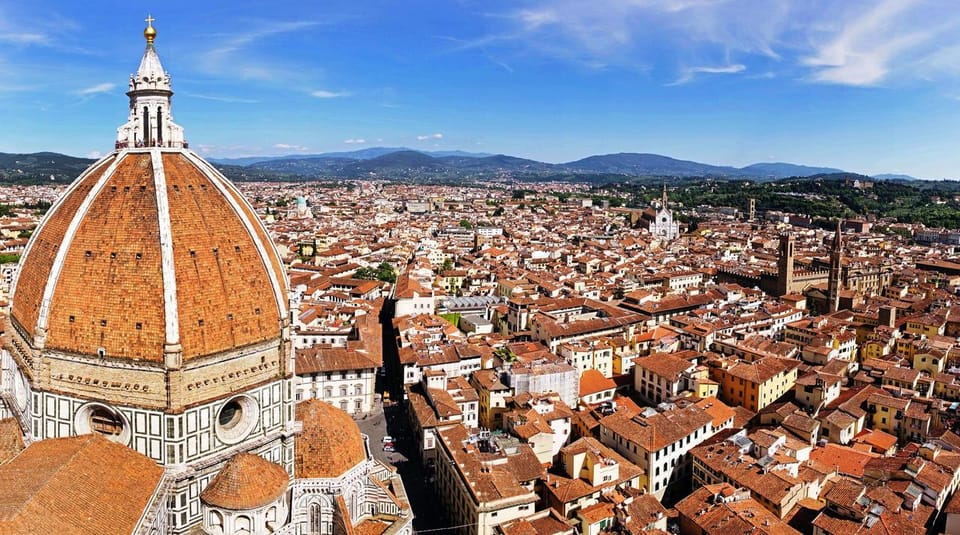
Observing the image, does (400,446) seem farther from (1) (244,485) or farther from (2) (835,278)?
(2) (835,278)

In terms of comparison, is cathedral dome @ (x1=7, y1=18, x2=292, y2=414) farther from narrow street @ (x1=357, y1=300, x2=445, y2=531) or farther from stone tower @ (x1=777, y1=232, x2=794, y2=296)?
stone tower @ (x1=777, y1=232, x2=794, y2=296)

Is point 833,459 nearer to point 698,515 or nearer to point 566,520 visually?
point 698,515

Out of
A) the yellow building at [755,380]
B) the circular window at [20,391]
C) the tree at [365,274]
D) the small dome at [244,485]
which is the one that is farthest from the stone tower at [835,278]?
the circular window at [20,391]

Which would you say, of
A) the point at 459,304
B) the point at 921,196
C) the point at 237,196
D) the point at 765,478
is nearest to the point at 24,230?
the point at 459,304

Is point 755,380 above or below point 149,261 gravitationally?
below

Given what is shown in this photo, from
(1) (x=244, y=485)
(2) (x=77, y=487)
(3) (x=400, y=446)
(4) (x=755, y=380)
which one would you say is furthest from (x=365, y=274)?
(2) (x=77, y=487)

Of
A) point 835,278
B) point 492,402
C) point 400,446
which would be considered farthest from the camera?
point 835,278
